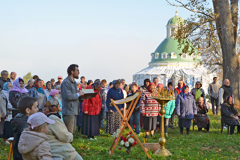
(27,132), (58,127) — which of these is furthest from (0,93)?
(27,132)

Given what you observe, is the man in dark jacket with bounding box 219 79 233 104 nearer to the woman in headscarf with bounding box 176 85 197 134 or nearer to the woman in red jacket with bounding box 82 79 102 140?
the woman in headscarf with bounding box 176 85 197 134

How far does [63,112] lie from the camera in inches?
327

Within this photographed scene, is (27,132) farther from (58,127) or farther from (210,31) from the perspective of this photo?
(210,31)

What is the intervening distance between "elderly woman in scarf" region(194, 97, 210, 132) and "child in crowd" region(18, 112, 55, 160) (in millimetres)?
9944

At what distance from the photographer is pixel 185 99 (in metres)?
12.7

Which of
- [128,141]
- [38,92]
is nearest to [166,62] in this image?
[38,92]

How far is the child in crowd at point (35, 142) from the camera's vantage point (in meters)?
4.56

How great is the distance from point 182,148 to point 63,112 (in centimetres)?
404

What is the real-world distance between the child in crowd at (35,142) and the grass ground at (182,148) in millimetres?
3893

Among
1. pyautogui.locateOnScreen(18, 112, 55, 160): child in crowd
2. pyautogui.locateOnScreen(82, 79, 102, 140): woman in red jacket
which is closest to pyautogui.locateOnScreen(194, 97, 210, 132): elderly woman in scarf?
pyautogui.locateOnScreen(82, 79, 102, 140): woman in red jacket

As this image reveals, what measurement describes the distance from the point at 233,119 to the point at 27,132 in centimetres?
999

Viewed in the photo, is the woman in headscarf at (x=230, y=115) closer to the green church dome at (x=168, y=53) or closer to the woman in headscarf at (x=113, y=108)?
the woman in headscarf at (x=113, y=108)

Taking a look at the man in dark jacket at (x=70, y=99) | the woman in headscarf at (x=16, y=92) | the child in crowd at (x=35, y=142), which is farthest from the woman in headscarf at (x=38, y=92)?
the child in crowd at (x=35, y=142)

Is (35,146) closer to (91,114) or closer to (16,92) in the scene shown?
(16,92)
